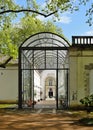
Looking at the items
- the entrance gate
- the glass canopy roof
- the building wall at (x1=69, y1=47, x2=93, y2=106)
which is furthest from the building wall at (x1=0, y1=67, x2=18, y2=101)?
the building wall at (x1=69, y1=47, x2=93, y2=106)

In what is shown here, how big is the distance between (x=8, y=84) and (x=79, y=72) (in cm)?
1408

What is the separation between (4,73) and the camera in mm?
42625

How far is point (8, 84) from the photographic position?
42500 millimetres

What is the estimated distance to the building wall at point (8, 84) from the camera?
139 ft

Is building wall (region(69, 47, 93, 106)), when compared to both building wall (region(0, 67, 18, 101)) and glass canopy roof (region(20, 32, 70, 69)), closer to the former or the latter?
glass canopy roof (region(20, 32, 70, 69))

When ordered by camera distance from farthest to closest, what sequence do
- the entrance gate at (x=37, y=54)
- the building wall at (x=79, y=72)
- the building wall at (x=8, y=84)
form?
the building wall at (x=8, y=84) → the entrance gate at (x=37, y=54) → the building wall at (x=79, y=72)

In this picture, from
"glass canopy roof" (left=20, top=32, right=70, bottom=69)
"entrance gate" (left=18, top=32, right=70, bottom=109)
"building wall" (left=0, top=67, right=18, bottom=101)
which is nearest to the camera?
"entrance gate" (left=18, top=32, right=70, bottom=109)

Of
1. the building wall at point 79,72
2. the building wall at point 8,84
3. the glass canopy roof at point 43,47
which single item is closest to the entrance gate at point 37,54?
the glass canopy roof at point 43,47

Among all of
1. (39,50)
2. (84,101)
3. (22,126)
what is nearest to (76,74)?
(39,50)

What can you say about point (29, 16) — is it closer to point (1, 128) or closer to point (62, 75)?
point (62, 75)

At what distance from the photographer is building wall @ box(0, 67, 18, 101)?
4238cm

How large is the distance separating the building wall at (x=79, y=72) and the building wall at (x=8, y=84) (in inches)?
524

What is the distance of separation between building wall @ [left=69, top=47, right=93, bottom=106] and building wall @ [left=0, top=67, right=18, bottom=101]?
1331 centimetres

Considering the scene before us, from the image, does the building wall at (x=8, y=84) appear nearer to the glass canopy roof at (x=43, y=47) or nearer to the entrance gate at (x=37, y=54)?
the entrance gate at (x=37, y=54)
